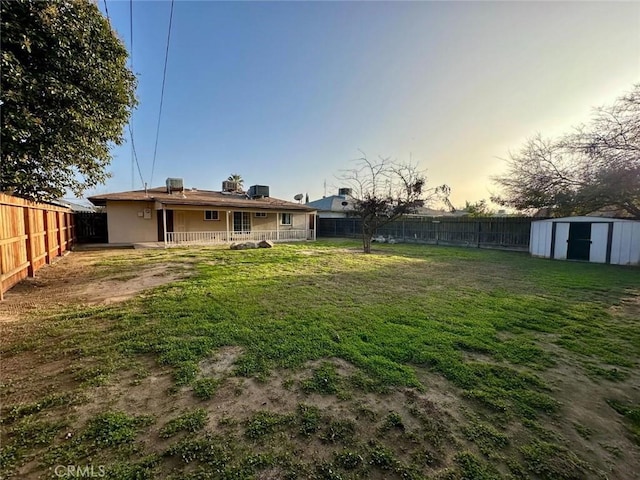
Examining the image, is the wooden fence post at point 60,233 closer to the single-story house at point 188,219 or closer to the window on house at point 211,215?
the single-story house at point 188,219

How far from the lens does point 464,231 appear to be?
54.5 ft

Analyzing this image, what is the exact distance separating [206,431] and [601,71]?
526 inches

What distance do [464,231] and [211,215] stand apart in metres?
15.5

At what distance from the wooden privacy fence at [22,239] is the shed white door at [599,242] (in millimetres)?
17396

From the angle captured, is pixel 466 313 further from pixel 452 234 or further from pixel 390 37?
pixel 452 234

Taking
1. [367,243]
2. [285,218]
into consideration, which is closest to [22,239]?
[367,243]

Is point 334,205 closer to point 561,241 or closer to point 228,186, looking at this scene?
point 228,186

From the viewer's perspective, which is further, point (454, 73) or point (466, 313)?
point (454, 73)

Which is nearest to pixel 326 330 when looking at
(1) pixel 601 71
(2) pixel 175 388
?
(2) pixel 175 388

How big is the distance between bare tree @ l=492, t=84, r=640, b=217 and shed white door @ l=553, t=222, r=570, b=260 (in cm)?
97

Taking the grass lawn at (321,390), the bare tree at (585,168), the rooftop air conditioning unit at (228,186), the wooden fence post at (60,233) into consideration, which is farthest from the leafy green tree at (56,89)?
the bare tree at (585,168)

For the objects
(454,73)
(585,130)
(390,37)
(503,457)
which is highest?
(390,37)

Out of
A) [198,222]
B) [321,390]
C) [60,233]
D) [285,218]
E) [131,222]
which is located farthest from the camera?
[285,218]

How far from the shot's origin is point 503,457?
1.83 metres
